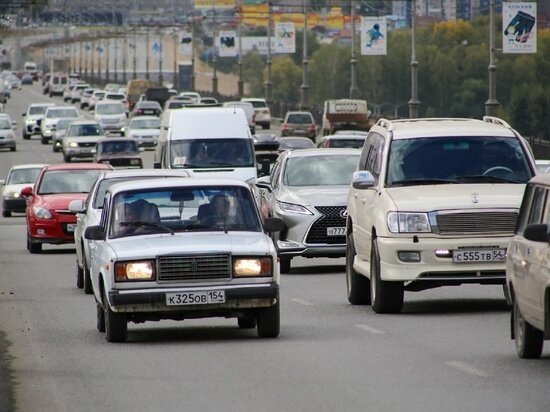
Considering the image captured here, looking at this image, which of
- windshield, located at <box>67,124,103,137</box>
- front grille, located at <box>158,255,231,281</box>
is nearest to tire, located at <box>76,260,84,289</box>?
front grille, located at <box>158,255,231,281</box>

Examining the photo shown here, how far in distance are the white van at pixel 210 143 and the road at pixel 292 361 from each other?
48.5 feet

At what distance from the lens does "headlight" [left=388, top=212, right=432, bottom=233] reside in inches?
715

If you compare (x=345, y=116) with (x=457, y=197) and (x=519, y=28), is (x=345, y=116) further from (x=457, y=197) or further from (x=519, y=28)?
(x=457, y=197)

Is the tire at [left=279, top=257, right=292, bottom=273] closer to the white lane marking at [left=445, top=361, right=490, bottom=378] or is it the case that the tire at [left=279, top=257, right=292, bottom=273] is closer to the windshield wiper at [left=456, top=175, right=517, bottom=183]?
the windshield wiper at [left=456, top=175, right=517, bottom=183]

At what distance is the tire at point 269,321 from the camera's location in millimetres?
15898

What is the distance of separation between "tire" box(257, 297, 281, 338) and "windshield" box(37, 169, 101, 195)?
17426 mm

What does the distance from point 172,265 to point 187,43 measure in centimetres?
13804

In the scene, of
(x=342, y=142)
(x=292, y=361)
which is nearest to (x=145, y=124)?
(x=342, y=142)

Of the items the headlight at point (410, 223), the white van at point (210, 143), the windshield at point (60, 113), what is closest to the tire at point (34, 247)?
the white van at point (210, 143)

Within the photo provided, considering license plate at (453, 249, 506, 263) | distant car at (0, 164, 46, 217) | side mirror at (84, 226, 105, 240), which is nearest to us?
side mirror at (84, 226, 105, 240)

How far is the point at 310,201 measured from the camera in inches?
1002

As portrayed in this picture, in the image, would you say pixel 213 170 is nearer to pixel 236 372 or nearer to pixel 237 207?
pixel 237 207

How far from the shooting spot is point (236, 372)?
13.5 metres

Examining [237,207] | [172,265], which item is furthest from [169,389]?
[237,207]
